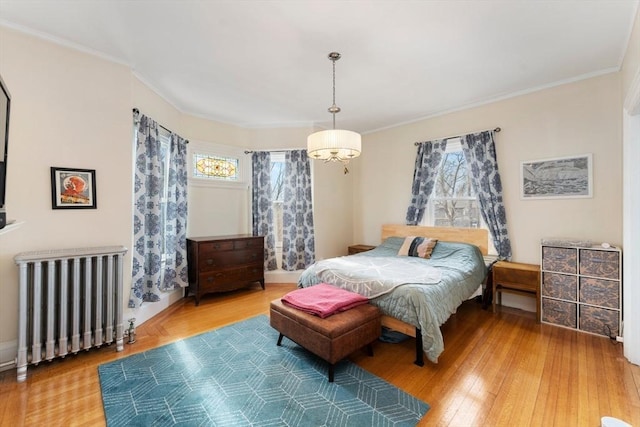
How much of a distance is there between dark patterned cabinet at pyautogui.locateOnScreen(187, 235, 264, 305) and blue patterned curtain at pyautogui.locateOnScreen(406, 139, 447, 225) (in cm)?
247

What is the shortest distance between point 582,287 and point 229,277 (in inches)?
163

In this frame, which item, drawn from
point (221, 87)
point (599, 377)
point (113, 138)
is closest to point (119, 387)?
point (113, 138)

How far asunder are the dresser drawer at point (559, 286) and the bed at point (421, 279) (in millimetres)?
599

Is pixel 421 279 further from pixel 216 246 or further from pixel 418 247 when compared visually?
pixel 216 246

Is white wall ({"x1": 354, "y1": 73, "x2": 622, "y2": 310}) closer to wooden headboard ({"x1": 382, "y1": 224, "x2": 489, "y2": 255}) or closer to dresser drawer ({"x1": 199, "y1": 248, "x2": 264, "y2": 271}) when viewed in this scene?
wooden headboard ({"x1": 382, "y1": 224, "x2": 489, "y2": 255})

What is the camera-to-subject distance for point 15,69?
2.05 m

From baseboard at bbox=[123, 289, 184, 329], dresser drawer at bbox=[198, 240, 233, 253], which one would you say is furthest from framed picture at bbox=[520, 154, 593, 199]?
baseboard at bbox=[123, 289, 184, 329]

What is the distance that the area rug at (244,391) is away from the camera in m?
1.59

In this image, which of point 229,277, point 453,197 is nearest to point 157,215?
point 229,277

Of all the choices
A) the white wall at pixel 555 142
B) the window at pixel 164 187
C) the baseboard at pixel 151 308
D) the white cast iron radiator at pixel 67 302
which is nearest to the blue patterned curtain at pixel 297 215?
the baseboard at pixel 151 308

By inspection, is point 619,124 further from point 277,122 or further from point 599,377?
point 277,122

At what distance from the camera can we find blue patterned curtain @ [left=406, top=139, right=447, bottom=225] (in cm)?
397

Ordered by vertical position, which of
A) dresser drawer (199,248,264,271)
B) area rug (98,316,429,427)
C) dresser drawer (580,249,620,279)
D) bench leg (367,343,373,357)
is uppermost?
dresser drawer (580,249,620,279)

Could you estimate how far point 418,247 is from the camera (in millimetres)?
3588
